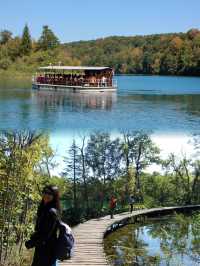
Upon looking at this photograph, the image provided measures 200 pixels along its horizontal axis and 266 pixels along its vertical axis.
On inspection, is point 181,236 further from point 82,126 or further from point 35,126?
point 35,126

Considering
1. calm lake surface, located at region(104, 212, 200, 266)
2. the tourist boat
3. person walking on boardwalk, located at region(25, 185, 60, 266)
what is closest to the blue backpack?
person walking on boardwalk, located at region(25, 185, 60, 266)

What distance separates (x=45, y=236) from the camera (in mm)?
2283

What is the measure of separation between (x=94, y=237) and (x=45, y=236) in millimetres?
4415

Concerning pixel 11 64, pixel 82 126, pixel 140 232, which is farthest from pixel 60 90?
pixel 82 126

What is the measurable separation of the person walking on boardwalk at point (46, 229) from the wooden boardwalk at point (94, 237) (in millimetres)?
2474

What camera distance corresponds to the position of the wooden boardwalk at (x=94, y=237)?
5055mm

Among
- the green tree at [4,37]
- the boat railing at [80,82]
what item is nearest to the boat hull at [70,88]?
the boat railing at [80,82]

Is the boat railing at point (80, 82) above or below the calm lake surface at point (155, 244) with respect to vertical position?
above

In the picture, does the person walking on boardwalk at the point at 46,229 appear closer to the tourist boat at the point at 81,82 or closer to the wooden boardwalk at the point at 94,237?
the wooden boardwalk at the point at 94,237

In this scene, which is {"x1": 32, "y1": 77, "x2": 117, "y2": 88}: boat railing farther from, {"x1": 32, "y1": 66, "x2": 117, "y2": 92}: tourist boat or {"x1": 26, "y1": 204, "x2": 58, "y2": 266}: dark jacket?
{"x1": 26, "y1": 204, "x2": 58, "y2": 266}: dark jacket

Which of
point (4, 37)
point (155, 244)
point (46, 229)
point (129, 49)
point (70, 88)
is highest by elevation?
point (4, 37)

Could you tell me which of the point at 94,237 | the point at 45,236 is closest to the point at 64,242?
the point at 45,236

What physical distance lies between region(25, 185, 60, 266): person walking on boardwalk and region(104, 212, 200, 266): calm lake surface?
3.31 metres

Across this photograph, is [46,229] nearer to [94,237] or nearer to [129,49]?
[129,49]
